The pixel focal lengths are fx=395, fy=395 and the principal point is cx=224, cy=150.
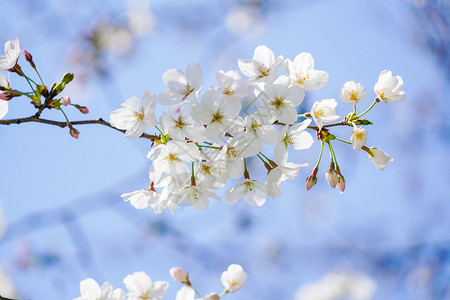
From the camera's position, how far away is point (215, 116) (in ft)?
3.30

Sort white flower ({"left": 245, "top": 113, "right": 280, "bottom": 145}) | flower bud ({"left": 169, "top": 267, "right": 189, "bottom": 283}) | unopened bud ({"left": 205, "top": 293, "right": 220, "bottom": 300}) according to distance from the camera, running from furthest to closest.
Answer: flower bud ({"left": 169, "top": 267, "right": 189, "bottom": 283}) → unopened bud ({"left": 205, "top": 293, "right": 220, "bottom": 300}) → white flower ({"left": 245, "top": 113, "right": 280, "bottom": 145})

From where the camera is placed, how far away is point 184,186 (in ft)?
3.61

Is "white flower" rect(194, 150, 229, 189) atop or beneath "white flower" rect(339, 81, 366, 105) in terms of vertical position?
beneath

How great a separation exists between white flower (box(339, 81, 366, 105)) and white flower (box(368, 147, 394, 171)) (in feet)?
0.49

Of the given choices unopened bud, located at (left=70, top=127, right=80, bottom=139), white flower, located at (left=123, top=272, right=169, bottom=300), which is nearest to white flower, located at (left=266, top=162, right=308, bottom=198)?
white flower, located at (left=123, top=272, right=169, bottom=300)

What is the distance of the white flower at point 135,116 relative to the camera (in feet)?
3.56

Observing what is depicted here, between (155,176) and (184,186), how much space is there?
0.28 ft

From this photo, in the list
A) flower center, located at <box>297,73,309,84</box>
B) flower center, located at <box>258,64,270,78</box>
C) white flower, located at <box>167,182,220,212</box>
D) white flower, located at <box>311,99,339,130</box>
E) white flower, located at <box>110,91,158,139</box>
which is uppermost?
flower center, located at <box>258,64,270,78</box>

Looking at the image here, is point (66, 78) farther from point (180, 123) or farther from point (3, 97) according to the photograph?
point (180, 123)

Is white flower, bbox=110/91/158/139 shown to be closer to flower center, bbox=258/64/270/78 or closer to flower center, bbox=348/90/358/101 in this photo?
flower center, bbox=258/64/270/78

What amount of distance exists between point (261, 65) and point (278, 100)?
0.19 metres

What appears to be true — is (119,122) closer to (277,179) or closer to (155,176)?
(155,176)

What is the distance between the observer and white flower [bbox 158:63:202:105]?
3.58 ft

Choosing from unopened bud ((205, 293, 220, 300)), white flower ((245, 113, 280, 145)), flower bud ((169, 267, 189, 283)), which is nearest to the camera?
white flower ((245, 113, 280, 145))
